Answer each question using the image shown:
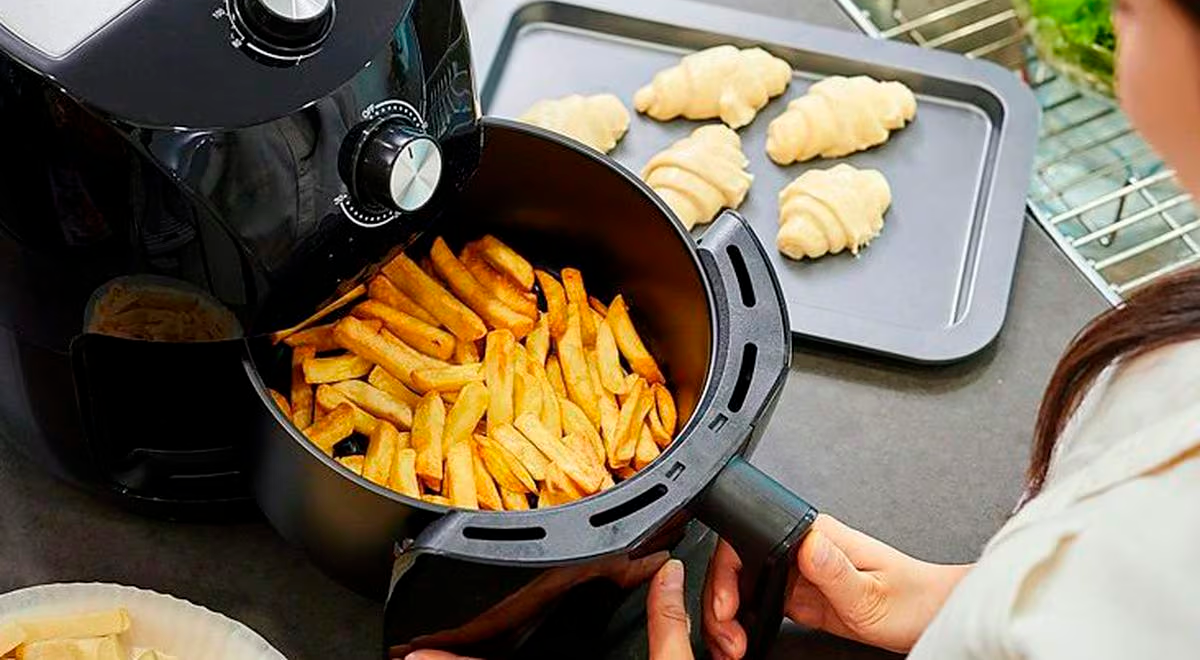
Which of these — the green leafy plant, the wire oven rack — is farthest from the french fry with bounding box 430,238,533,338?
the green leafy plant

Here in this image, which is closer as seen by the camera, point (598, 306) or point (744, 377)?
point (744, 377)

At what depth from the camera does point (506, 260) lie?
43.3 inches

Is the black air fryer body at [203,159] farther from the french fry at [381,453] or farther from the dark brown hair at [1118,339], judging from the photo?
the dark brown hair at [1118,339]

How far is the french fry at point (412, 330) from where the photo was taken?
105 cm

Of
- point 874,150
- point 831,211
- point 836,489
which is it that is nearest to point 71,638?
point 836,489

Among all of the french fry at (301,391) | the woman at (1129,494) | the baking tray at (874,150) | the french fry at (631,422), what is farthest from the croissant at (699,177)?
the woman at (1129,494)

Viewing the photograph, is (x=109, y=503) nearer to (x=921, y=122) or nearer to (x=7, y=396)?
(x=7, y=396)

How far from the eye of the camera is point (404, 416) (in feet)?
3.36

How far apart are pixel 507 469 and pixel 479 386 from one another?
0.06 metres

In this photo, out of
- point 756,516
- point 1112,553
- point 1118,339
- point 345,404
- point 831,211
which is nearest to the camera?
point 1112,553

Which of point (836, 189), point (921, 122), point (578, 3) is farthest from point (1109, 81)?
point (578, 3)

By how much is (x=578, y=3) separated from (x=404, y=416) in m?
0.55

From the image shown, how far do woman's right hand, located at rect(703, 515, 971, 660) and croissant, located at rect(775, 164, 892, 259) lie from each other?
27 centimetres

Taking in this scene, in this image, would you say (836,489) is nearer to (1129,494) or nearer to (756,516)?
(756,516)
